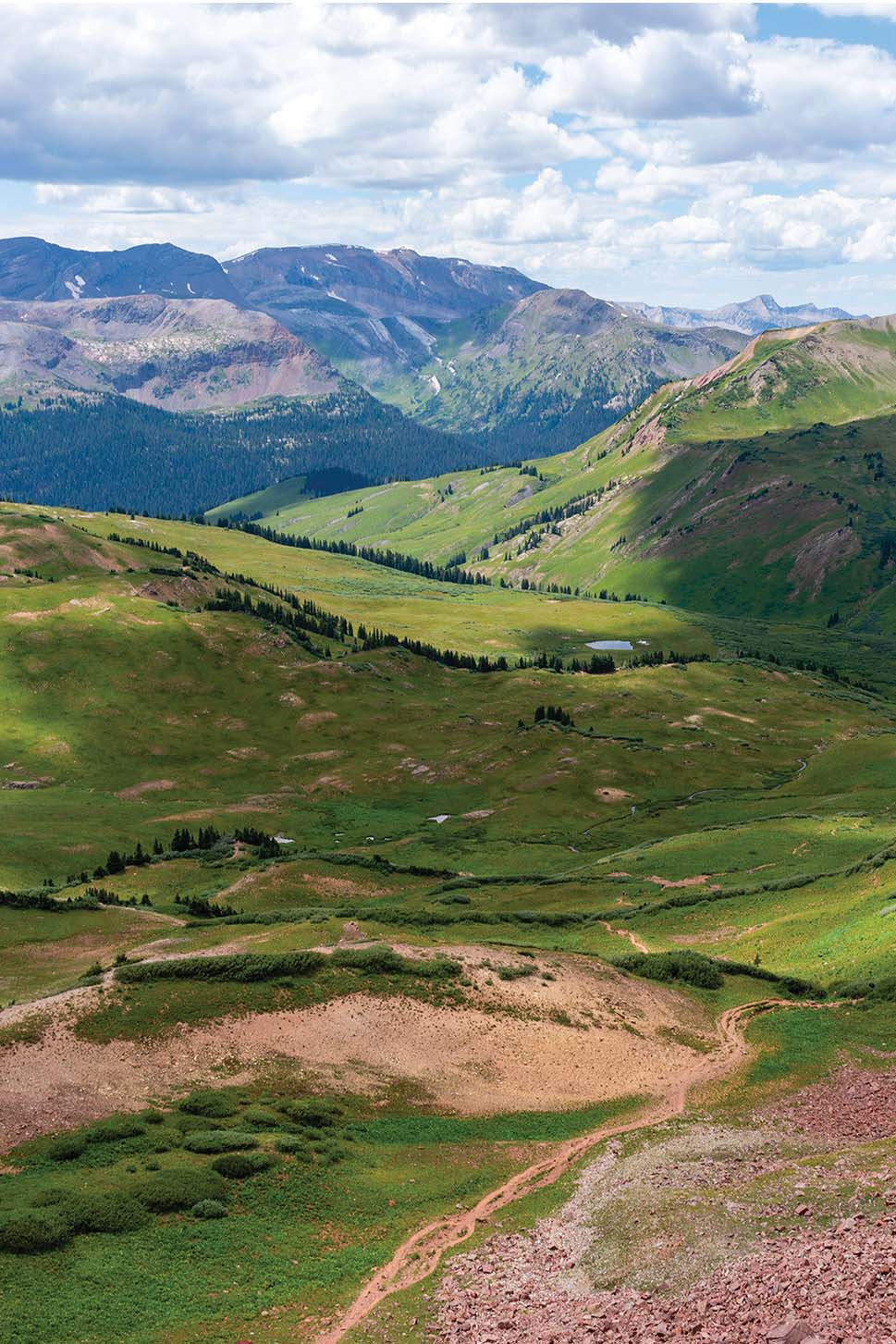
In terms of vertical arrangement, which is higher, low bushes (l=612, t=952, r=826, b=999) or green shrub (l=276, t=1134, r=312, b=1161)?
green shrub (l=276, t=1134, r=312, b=1161)

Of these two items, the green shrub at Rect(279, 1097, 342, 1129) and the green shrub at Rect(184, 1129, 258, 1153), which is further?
the green shrub at Rect(279, 1097, 342, 1129)

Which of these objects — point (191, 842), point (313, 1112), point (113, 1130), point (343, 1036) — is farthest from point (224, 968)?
point (191, 842)

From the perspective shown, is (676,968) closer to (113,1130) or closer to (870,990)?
(870,990)

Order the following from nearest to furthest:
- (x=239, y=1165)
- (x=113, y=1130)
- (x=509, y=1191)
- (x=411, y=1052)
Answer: (x=239, y=1165) < (x=509, y=1191) < (x=113, y=1130) < (x=411, y=1052)

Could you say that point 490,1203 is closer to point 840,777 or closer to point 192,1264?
point 192,1264

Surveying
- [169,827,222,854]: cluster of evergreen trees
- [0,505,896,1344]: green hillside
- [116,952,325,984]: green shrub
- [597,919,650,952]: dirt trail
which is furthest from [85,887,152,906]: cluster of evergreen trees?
[597,919,650,952]: dirt trail

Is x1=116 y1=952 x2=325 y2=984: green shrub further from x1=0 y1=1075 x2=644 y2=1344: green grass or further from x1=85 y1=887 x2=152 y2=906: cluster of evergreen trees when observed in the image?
x1=85 y1=887 x2=152 y2=906: cluster of evergreen trees

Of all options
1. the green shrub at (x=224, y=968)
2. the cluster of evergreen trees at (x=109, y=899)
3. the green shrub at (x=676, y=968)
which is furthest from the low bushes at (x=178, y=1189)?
the cluster of evergreen trees at (x=109, y=899)
